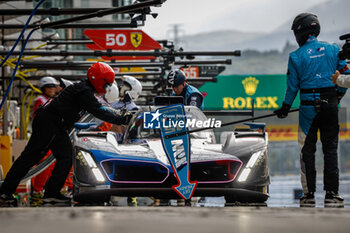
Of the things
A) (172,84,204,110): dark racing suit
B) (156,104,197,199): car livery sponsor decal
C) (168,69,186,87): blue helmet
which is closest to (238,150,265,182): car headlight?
(156,104,197,199): car livery sponsor decal

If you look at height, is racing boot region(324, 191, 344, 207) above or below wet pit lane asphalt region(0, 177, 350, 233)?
below

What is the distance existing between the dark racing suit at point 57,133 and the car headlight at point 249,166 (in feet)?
5.41

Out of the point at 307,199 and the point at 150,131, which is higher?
the point at 150,131

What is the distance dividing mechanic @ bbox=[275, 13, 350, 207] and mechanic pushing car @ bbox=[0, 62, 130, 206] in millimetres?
1950

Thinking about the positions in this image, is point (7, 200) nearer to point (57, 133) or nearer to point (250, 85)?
point (57, 133)

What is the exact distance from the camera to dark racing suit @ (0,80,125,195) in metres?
7.58

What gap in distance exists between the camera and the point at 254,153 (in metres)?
6.92

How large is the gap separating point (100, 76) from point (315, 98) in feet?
7.85

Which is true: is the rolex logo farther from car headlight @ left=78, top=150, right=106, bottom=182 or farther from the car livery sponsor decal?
car headlight @ left=78, top=150, right=106, bottom=182

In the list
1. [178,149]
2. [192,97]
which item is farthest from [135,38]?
[178,149]

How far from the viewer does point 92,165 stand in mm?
6770

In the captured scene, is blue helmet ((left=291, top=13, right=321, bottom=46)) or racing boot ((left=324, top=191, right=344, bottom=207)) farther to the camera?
blue helmet ((left=291, top=13, right=321, bottom=46))

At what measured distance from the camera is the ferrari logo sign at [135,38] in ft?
40.3

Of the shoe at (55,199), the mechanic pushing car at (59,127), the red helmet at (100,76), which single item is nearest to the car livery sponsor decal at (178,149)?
the mechanic pushing car at (59,127)
